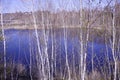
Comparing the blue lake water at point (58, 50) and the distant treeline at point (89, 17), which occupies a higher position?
the distant treeline at point (89, 17)

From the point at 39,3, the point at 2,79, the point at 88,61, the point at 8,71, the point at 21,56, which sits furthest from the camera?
the point at 21,56

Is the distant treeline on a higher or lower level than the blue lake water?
higher

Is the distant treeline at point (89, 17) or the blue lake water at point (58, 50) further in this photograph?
the blue lake water at point (58, 50)

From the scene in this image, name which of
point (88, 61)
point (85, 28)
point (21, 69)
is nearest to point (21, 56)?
point (21, 69)

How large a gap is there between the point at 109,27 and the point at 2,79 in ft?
22.9

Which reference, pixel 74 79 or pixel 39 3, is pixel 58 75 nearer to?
pixel 74 79

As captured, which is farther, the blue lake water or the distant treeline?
the blue lake water

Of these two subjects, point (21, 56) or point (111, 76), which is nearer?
point (111, 76)

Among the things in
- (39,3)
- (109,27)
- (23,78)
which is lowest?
(23,78)

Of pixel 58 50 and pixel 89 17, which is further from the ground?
pixel 89 17

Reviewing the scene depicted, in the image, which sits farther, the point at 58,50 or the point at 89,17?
the point at 58,50

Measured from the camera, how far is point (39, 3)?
12000 mm

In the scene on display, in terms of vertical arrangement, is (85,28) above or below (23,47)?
above

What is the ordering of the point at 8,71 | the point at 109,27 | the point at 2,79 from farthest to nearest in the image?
the point at 8,71, the point at 2,79, the point at 109,27
